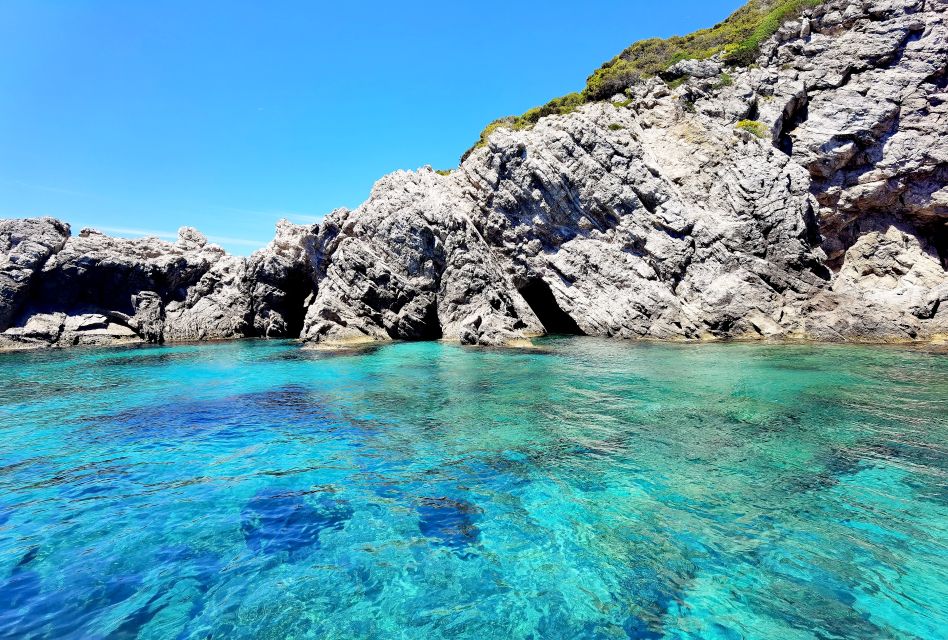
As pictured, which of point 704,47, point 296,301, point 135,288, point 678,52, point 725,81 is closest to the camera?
point 725,81

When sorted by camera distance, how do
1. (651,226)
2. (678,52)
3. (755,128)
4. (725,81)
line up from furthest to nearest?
(678,52), (725,81), (755,128), (651,226)

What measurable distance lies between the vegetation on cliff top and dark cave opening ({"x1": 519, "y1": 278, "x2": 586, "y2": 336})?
58.7ft

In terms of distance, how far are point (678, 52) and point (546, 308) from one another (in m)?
30.0

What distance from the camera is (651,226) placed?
111 ft

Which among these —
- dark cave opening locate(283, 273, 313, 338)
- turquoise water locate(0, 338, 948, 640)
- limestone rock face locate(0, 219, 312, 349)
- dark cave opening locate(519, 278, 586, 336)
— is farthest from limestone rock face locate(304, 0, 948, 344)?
turquoise water locate(0, 338, 948, 640)

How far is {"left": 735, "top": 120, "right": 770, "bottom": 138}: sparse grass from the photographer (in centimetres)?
3466

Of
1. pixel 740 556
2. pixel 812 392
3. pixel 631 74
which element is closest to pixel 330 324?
pixel 812 392

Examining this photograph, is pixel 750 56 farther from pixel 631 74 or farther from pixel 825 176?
pixel 825 176

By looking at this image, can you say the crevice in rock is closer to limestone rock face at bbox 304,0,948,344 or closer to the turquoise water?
limestone rock face at bbox 304,0,948,344

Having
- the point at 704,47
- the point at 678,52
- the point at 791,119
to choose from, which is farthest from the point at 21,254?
the point at 704,47

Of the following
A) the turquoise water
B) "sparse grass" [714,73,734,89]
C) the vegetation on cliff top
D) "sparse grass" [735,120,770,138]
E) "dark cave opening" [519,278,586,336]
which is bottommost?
the turquoise water

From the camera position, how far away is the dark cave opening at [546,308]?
36.8 meters

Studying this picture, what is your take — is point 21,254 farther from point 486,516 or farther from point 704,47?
point 704,47

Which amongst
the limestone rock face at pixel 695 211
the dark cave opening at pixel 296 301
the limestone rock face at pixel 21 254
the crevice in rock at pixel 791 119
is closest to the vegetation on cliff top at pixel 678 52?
the limestone rock face at pixel 695 211
